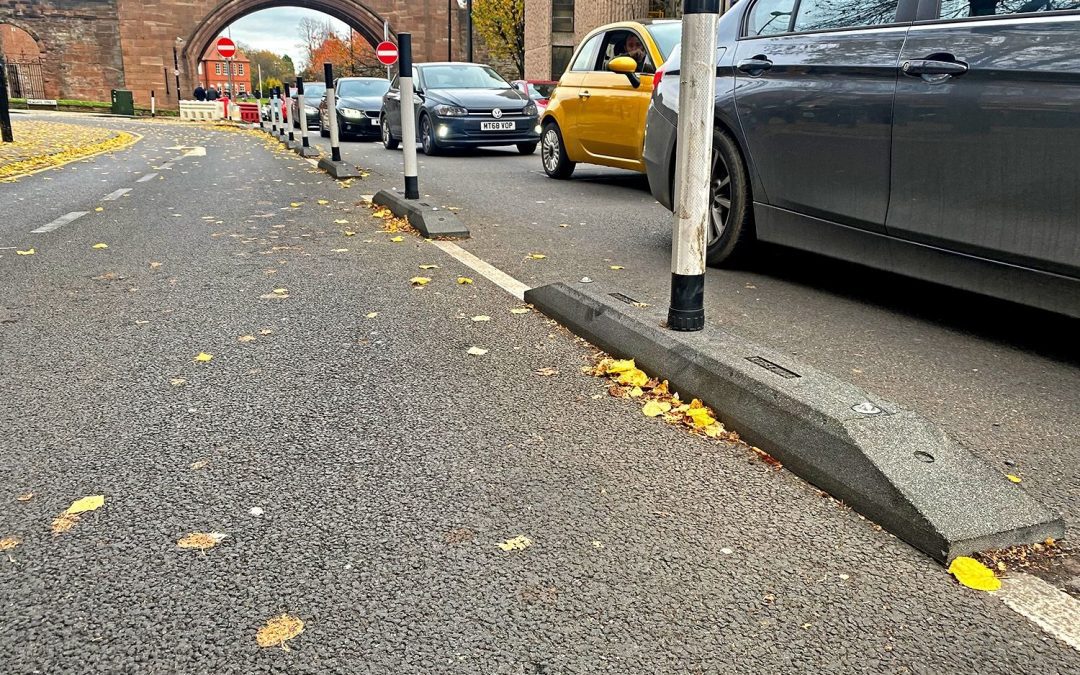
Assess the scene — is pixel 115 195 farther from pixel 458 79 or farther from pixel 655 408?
pixel 655 408

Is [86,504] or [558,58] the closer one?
[86,504]

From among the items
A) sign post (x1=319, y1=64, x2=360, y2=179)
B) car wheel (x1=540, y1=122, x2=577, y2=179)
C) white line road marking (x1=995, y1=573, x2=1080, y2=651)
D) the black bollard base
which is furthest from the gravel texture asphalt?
sign post (x1=319, y1=64, x2=360, y2=179)

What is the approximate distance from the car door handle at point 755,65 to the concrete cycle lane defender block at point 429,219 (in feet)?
8.17

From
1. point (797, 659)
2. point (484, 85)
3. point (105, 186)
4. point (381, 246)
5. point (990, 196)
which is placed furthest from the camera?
point (484, 85)

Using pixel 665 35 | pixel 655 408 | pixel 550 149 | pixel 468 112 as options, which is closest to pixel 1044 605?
pixel 655 408

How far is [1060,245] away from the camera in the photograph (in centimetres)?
344

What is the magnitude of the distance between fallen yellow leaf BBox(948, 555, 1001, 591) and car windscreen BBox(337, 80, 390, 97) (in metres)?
21.1

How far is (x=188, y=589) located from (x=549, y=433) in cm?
127

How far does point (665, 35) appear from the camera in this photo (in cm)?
984

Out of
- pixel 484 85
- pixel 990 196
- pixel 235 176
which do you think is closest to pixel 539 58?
pixel 484 85

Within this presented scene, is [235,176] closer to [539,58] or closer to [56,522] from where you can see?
[56,522]

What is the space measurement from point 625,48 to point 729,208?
534 cm

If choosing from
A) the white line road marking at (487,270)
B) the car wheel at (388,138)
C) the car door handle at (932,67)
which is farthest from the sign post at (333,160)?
the car door handle at (932,67)

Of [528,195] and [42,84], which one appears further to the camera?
[42,84]
